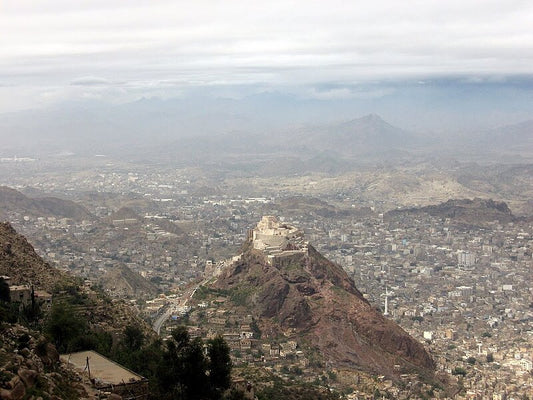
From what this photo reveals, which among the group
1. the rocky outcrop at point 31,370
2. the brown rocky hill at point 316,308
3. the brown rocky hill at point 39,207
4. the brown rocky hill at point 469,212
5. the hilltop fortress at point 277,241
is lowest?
the brown rocky hill at point 469,212

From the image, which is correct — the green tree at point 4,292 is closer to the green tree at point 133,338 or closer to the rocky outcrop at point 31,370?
the green tree at point 133,338

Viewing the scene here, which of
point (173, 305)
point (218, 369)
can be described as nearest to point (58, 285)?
point (218, 369)

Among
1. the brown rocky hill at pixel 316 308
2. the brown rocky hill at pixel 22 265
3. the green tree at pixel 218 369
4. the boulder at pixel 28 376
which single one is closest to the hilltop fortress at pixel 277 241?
the brown rocky hill at pixel 316 308

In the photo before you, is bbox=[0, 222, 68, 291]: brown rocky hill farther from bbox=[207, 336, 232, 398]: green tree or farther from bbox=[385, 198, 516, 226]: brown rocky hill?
bbox=[385, 198, 516, 226]: brown rocky hill

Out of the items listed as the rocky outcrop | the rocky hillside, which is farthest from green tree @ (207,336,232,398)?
the rocky hillside

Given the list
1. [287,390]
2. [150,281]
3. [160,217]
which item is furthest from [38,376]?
[160,217]

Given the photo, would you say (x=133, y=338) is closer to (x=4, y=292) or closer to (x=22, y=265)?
(x=4, y=292)
